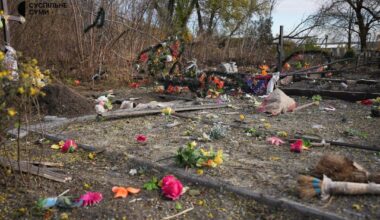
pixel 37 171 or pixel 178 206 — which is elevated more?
pixel 37 171

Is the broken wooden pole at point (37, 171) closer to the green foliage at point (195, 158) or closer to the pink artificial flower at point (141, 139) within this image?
the green foliage at point (195, 158)

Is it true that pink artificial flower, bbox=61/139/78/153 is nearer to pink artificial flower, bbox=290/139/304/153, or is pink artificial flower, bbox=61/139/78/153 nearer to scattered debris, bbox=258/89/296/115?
pink artificial flower, bbox=290/139/304/153

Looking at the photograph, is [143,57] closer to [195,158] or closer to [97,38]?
[97,38]

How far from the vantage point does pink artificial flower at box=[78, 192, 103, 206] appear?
3.03 metres

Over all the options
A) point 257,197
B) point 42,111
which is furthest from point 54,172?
point 42,111

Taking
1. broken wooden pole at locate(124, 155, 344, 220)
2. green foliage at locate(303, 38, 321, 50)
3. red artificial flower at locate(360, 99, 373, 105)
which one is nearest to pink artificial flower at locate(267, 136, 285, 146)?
broken wooden pole at locate(124, 155, 344, 220)

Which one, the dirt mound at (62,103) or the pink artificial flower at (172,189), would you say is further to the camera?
the dirt mound at (62,103)

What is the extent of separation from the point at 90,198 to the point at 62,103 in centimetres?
388

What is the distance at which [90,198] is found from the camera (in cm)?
305

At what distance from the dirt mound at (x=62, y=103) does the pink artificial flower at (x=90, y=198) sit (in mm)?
3616

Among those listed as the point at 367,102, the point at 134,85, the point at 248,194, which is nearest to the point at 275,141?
the point at 248,194

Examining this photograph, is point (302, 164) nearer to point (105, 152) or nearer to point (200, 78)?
point (105, 152)

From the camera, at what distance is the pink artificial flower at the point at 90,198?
303cm

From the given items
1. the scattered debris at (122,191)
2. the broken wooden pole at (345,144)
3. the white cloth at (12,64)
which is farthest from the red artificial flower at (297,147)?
the white cloth at (12,64)
